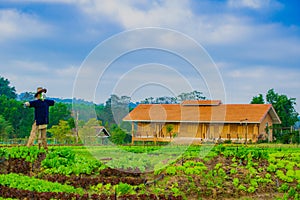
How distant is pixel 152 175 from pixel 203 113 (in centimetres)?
2692

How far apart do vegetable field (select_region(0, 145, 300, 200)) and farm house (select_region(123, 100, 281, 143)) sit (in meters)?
21.4

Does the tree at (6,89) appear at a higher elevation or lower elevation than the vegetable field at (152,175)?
higher

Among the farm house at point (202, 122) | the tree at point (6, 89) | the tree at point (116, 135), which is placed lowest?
the tree at point (116, 135)

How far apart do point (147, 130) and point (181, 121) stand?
3.59 m

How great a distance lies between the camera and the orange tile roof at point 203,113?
1479 inches

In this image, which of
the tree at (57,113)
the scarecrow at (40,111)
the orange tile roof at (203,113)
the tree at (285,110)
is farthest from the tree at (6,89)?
the scarecrow at (40,111)

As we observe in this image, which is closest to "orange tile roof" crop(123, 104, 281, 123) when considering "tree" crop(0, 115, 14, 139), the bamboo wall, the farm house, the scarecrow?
the farm house

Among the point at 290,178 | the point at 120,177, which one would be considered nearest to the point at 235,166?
the point at 290,178

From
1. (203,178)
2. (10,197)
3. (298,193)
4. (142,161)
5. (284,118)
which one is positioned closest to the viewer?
(10,197)

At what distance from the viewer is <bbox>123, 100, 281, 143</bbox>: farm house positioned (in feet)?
123

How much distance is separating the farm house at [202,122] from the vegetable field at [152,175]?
70.1ft

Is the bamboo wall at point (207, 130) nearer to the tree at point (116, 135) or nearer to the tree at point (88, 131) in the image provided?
the tree at point (116, 135)

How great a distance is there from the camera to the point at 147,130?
132 feet

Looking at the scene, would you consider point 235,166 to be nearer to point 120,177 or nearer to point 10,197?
point 120,177
